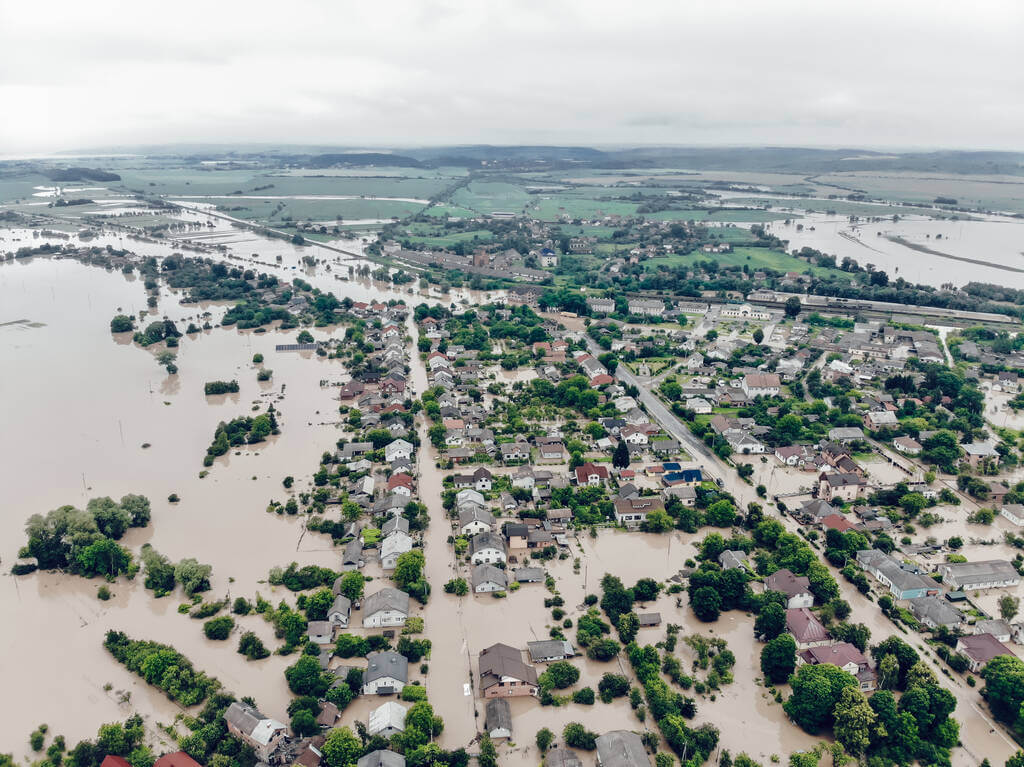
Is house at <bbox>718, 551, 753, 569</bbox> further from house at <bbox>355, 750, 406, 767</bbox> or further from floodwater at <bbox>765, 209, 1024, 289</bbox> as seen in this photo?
floodwater at <bbox>765, 209, 1024, 289</bbox>

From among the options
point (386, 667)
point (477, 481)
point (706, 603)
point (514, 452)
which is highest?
point (514, 452)

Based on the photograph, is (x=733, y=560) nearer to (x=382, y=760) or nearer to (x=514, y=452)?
(x=514, y=452)

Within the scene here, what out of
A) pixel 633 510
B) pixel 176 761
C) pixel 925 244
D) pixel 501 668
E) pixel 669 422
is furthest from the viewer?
pixel 925 244

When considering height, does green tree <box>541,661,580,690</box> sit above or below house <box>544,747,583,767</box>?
above

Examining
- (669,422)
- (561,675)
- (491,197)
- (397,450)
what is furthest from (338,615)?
(491,197)

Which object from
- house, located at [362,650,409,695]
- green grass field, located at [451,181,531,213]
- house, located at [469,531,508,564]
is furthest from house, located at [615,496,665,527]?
green grass field, located at [451,181,531,213]

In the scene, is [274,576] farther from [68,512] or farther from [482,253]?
[482,253]

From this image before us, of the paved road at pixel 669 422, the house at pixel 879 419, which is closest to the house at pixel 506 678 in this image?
the paved road at pixel 669 422
